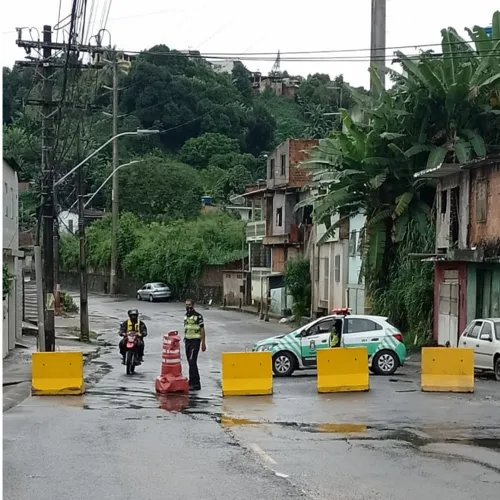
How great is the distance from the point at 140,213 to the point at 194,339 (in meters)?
71.7

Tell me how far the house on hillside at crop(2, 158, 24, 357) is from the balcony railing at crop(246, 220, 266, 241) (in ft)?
109

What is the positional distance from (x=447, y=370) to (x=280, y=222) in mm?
42743

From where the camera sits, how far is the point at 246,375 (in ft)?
61.4

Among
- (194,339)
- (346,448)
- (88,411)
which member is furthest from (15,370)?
(346,448)

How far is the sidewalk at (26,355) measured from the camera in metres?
19.7

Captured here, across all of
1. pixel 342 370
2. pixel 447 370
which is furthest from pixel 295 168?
pixel 342 370

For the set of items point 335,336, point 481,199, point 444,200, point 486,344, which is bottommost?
point 486,344

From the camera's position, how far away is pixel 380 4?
36.0 metres

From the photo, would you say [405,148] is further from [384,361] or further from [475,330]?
[384,361]

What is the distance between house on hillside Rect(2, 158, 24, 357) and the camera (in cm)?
3008

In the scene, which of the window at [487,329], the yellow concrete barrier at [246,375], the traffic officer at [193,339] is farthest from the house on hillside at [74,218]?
the yellow concrete barrier at [246,375]

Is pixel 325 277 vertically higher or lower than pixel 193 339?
higher

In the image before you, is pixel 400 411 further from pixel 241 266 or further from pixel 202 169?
pixel 202 169

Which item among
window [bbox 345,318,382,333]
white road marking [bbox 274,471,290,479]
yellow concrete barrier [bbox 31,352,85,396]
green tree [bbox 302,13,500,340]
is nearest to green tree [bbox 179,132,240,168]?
green tree [bbox 302,13,500,340]
